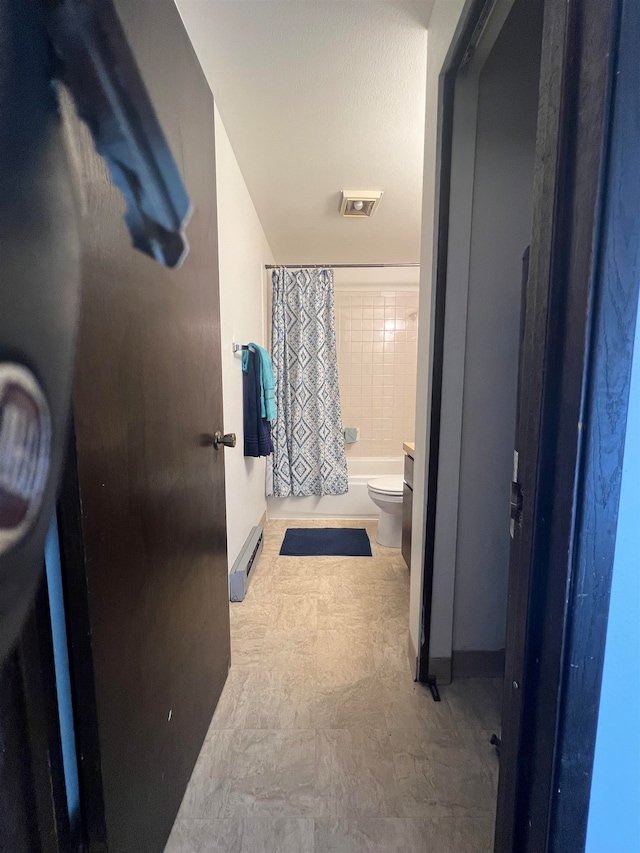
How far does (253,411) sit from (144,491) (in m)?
1.37

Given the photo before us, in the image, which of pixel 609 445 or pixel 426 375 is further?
pixel 426 375

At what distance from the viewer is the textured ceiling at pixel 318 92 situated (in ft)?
3.69

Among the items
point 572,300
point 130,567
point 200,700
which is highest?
point 572,300

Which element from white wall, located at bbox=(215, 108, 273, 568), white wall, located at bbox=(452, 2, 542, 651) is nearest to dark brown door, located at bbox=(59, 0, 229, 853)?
white wall, located at bbox=(215, 108, 273, 568)

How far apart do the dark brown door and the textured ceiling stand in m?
0.32

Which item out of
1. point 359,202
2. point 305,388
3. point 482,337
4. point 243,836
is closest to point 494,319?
point 482,337

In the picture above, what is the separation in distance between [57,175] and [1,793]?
2.91 feet

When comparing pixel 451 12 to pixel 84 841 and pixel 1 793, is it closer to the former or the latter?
pixel 1 793

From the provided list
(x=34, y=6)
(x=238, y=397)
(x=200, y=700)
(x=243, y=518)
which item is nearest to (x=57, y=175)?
(x=34, y=6)

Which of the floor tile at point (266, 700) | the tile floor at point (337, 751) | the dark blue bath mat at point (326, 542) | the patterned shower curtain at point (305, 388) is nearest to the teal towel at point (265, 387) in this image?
the patterned shower curtain at point (305, 388)

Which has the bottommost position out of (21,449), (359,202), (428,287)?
(21,449)

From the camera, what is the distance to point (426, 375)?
1279 millimetres

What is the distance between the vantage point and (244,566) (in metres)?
1.92

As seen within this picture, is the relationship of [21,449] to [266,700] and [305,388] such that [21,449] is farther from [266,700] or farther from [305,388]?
[305,388]
